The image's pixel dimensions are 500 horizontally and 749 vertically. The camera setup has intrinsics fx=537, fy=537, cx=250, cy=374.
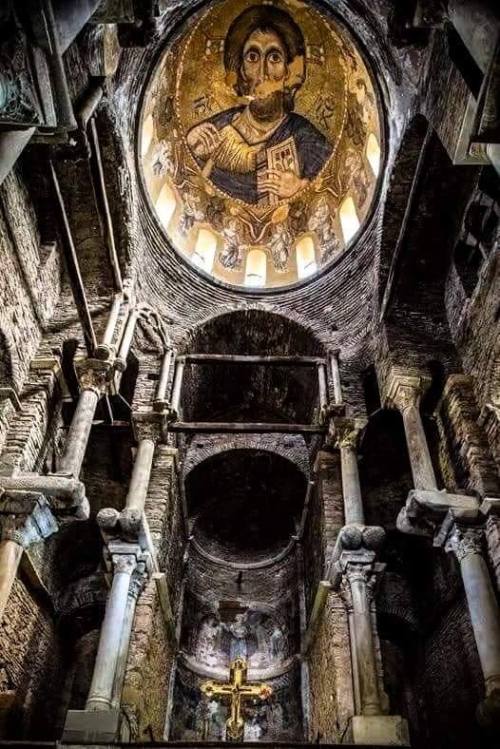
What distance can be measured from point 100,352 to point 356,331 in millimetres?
5878

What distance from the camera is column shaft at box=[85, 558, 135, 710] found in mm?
6590

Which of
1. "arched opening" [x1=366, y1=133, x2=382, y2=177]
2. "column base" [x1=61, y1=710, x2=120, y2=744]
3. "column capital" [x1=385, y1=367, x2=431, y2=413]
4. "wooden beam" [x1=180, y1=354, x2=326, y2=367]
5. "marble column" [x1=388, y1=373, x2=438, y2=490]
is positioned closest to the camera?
"column base" [x1=61, y1=710, x2=120, y2=744]

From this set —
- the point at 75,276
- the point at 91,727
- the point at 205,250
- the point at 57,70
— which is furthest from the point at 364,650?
the point at 205,250

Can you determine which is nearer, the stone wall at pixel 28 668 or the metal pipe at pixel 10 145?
the metal pipe at pixel 10 145

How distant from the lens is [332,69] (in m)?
14.0

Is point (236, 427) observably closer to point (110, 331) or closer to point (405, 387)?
point (110, 331)

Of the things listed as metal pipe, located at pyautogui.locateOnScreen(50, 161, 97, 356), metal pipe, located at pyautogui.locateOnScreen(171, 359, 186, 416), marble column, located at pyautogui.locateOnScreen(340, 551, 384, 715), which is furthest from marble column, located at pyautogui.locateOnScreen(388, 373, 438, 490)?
metal pipe, located at pyautogui.locateOnScreen(50, 161, 97, 356)

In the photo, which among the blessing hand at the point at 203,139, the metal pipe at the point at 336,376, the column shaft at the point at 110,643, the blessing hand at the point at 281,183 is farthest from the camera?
the blessing hand at the point at 281,183

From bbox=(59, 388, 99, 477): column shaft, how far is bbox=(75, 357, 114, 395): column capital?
12 centimetres

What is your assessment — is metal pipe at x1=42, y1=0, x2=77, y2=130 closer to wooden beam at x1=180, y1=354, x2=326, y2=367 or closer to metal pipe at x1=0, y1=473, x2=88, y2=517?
metal pipe at x1=0, y1=473, x2=88, y2=517

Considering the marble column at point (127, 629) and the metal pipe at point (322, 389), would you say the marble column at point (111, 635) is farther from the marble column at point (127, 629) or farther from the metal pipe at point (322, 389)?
the metal pipe at point (322, 389)

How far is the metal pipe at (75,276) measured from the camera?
7.06 meters

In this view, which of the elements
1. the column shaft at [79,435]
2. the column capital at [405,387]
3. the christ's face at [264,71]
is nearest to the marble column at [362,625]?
the column capital at [405,387]

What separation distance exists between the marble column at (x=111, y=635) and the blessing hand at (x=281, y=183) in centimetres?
1164
